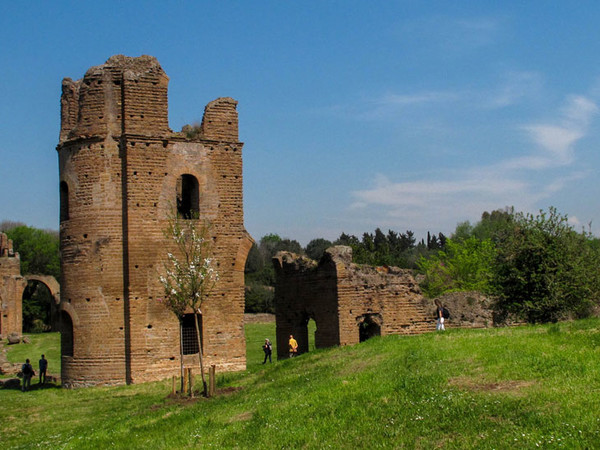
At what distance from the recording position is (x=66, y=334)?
72.5 feet

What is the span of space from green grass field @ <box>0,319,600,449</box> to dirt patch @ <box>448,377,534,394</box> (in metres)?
0.02

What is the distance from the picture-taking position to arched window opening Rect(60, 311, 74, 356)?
21.9 m

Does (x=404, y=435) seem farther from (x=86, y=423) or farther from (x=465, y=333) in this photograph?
(x=86, y=423)

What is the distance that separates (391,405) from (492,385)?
59.9 inches

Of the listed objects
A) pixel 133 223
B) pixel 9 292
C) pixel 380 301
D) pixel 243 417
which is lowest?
pixel 243 417

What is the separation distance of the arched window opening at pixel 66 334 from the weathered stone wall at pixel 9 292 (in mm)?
23593

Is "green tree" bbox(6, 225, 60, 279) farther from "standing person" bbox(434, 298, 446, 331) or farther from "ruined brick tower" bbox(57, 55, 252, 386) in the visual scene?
"standing person" bbox(434, 298, 446, 331)

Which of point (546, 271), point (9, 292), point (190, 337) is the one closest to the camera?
point (546, 271)

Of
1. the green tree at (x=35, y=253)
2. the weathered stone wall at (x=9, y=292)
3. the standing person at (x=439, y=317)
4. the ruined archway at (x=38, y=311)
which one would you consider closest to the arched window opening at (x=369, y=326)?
the standing person at (x=439, y=317)

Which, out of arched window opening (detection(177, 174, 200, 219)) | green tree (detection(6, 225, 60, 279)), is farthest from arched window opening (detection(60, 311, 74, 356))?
green tree (detection(6, 225, 60, 279))

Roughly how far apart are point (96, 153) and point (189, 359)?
6931 mm

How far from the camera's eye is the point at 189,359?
858 inches

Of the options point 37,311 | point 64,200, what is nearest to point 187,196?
point 64,200

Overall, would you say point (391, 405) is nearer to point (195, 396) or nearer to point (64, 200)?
point (195, 396)
